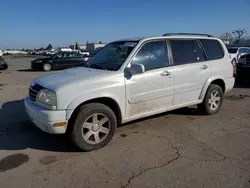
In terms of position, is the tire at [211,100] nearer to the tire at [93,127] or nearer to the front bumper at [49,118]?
the tire at [93,127]

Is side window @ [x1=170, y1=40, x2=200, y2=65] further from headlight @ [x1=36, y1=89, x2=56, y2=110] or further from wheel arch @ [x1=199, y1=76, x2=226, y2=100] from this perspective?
headlight @ [x1=36, y1=89, x2=56, y2=110]

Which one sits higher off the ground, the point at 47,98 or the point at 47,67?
the point at 47,98

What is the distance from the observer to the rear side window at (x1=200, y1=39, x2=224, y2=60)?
515 cm

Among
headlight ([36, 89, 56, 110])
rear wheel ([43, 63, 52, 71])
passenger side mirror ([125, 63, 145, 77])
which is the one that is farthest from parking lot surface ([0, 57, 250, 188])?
rear wheel ([43, 63, 52, 71])

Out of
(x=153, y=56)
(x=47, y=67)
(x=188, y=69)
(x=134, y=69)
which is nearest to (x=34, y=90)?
(x=134, y=69)

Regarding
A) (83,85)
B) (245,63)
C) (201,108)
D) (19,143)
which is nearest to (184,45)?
(201,108)

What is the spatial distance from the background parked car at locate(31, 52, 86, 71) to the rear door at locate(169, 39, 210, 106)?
13.5 metres

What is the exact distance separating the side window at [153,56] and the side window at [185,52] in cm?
25

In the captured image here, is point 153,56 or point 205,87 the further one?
point 205,87

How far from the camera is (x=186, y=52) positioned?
478 cm

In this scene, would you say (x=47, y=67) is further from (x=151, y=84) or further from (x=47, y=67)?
(x=151, y=84)

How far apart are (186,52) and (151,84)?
4.04 feet

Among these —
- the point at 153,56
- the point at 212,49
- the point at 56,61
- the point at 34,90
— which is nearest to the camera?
the point at 34,90

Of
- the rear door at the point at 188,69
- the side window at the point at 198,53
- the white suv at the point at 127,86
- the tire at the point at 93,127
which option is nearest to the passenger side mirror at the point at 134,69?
the white suv at the point at 127,86
